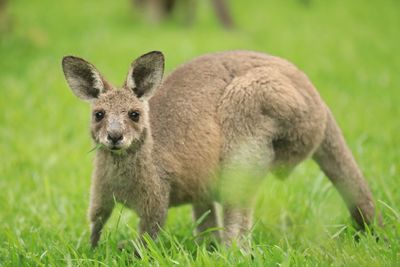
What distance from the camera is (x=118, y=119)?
14.3ft

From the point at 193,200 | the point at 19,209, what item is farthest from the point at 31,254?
the point at 19,209

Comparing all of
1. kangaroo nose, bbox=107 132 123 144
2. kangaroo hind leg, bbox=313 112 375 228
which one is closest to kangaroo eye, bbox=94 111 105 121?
kangaroo nose, bbox=107 132 123 144

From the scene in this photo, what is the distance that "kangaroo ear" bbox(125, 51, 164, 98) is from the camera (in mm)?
4609

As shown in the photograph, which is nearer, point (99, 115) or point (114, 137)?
point (114, 137)

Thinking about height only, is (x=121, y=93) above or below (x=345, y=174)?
above

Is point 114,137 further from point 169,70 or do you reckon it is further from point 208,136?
point 169,70

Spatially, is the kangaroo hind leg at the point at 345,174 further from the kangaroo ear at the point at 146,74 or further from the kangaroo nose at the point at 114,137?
the kangaroo nose at the point at 114,137

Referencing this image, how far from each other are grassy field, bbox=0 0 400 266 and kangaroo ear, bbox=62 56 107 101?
3.44 feet

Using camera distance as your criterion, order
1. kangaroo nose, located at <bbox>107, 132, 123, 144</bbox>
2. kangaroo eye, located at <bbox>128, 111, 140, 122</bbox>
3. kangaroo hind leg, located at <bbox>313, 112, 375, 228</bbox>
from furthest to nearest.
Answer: kangaroo hind leg, located at <bbox>313, 112, 375, 228</bbox> → kangaroo eye, located at <bbox>128, 111, 140, 122</bbox> → kangaroo nose, located at <bbox>107, 132, 123, 144</bbox>

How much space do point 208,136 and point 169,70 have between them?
3.33 metres

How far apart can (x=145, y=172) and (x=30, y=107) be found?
5.44 metres

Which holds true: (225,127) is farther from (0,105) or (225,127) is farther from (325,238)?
(0,105)

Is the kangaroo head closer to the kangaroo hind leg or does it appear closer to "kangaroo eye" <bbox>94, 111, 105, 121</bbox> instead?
"kangaroo eye" <bbox>94, 111, 105, 121</bbox>

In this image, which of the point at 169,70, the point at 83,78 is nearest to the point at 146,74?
the point at 83,78
